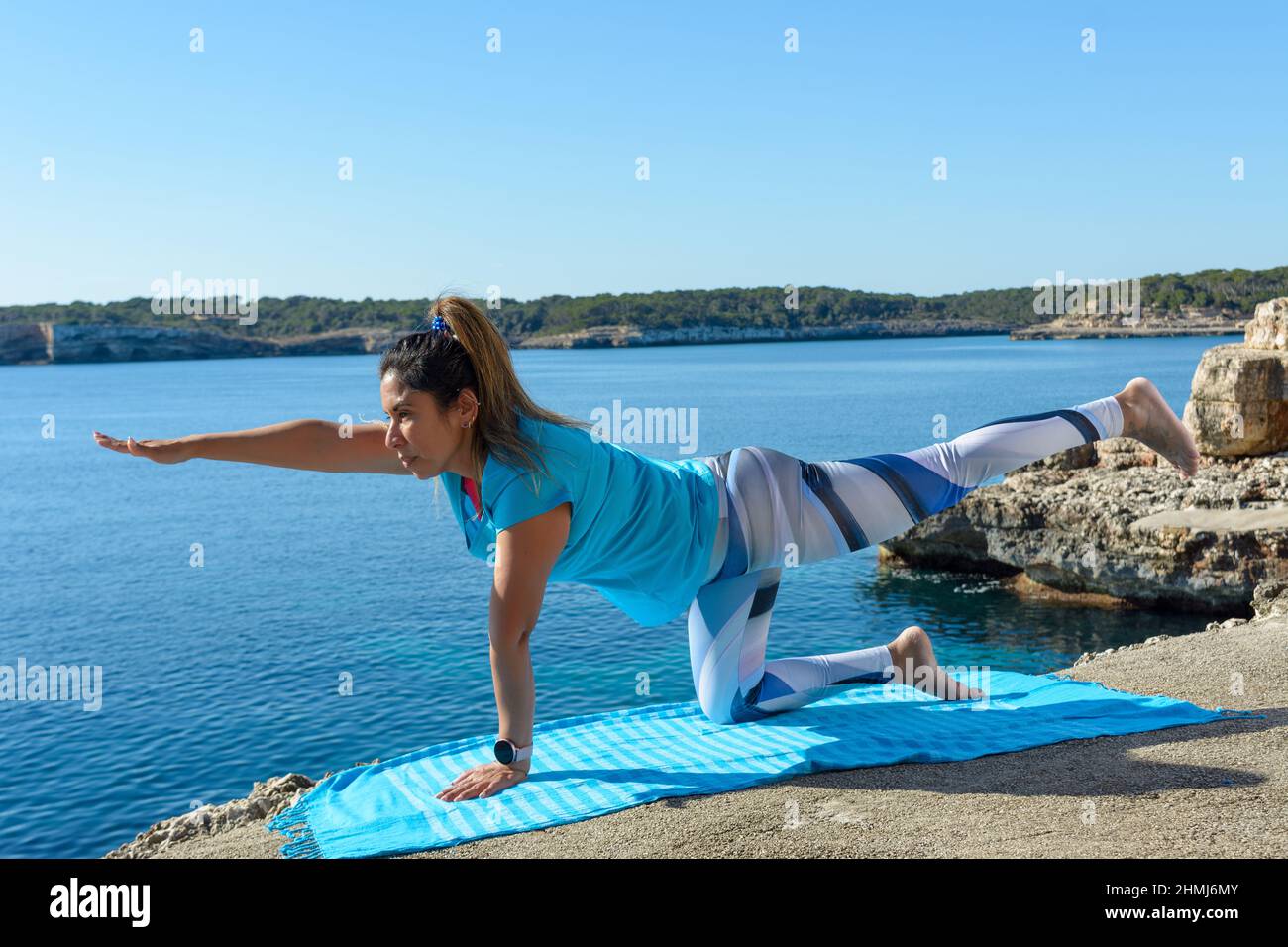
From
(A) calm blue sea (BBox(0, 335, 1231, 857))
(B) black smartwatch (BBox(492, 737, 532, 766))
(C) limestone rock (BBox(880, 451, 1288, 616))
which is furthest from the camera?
(C) limestone rock (BBox(880, 451, 1288, 616))

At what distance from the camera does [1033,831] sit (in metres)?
4.33

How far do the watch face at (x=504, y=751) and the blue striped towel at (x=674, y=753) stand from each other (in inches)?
9.3

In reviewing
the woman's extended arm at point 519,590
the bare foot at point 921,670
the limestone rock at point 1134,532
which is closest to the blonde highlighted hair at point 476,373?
the woman's extended arm at point 519,590

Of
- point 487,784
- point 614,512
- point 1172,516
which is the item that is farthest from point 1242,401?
point 487,784

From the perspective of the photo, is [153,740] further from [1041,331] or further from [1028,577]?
[1041,331]

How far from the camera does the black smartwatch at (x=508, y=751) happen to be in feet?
15.8

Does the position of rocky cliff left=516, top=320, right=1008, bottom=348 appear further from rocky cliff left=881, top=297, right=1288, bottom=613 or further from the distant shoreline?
rocky cliff left=881, top=297, right=1288, bottom=613

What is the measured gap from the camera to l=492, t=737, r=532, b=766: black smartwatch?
15.8 feet

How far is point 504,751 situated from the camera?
4.86 meters

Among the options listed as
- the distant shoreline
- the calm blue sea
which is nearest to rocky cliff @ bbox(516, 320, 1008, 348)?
the distant shoreline

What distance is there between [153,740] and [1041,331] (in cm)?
17758

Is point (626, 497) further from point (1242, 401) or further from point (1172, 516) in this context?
point (1242, 401)

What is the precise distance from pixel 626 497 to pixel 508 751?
1.26 metres

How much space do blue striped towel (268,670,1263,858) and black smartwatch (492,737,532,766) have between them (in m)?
0.23
